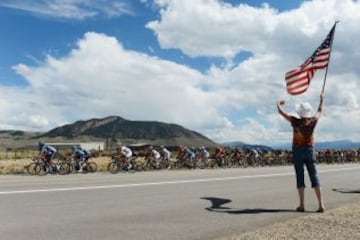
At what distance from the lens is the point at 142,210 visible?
426 inches

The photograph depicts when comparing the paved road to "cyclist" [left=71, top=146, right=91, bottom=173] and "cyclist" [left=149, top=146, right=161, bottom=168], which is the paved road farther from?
"cyclist" [left=149, top=146, right=161, bottom=168]

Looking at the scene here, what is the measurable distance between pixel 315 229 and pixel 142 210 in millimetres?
3459

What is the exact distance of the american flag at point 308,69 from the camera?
542 inches

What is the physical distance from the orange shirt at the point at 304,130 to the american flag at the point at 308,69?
3.25 metres

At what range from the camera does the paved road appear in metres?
8.52

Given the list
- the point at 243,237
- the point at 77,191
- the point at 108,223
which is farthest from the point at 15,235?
the point at 77,191

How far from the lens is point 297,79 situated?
13836 mm

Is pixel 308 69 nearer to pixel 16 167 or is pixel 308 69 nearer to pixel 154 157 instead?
pixel 154 157

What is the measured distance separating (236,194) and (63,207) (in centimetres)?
500

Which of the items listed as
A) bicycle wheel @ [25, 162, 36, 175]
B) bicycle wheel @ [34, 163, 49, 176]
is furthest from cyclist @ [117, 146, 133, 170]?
bicycle wheel @ [25, 162, 36, 175]

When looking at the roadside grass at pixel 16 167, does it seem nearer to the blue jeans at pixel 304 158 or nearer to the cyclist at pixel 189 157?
the cyclist at pixel 189 157

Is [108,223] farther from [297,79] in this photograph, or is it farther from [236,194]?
[297,79]

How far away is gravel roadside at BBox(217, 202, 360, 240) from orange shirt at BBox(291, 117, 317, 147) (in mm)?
1321

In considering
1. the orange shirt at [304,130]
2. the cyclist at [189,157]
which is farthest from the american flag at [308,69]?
the cyclist at [189,157]
